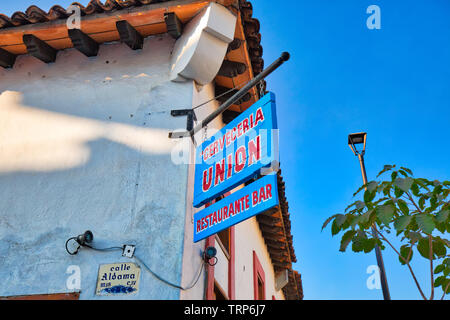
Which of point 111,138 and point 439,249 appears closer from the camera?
point 439,249

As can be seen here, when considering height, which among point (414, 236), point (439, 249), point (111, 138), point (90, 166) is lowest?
point (439, 249)

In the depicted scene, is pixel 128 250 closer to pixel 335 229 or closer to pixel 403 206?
pixel 335 229

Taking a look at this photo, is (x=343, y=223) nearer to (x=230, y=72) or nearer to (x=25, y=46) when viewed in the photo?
(x=230, y=72)

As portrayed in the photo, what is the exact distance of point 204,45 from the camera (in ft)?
19.8

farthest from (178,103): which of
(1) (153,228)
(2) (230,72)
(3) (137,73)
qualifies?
(1) (153,228)

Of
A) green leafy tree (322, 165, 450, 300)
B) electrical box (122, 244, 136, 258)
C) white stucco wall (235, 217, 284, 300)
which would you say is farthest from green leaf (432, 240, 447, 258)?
white stucco wall (235, 217, 284, 300)

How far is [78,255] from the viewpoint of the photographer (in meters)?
5.03

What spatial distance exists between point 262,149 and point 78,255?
2.57 meters

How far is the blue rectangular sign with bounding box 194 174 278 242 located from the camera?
375 cm

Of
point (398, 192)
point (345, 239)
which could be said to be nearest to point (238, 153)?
point (345, 239)

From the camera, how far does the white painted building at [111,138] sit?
16.4ft

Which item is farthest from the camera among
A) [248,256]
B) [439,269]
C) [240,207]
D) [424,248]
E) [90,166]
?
[248,256]

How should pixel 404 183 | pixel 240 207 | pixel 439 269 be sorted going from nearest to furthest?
pixel 404 183 → pixel 439 269 → pixel 240 207

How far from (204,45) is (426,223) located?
394cm
